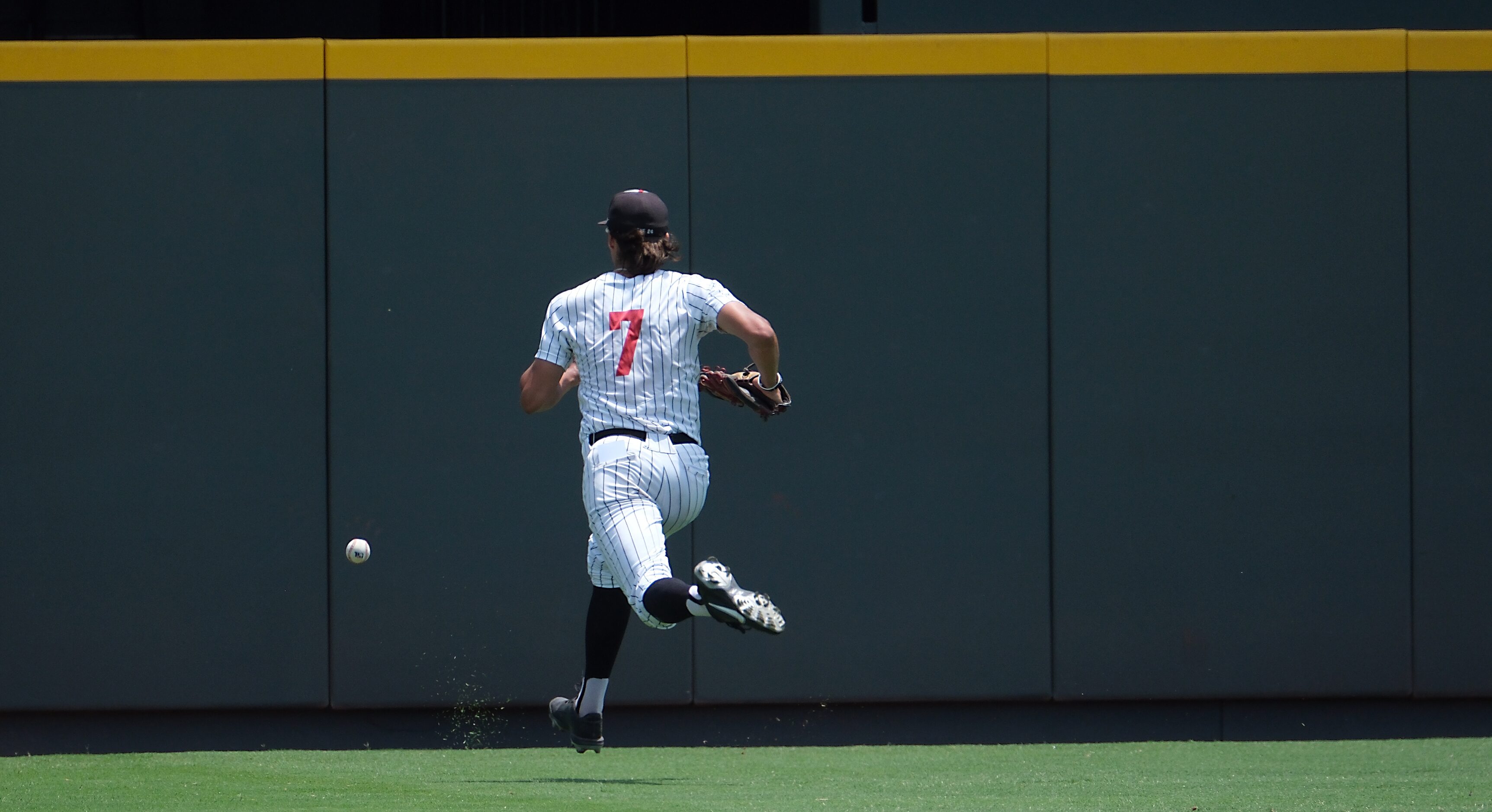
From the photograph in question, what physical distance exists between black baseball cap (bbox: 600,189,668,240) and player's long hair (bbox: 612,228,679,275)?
2 centimetres

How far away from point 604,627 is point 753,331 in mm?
1113

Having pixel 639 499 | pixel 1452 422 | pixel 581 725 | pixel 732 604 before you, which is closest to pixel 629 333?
pixel 639 499

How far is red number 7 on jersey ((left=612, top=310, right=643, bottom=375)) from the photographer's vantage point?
4.48 metres

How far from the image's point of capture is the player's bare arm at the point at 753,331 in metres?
4.39

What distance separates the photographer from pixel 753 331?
173 inches

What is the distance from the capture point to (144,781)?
580cm

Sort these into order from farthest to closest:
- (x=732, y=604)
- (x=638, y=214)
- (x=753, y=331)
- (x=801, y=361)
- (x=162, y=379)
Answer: (x=801, y=361)
(x=162, y=379)
(x=638, y=214)
(x=753, y=331)
(x=732, y=604)

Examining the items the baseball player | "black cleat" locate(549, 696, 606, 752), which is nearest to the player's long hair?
the baseball player

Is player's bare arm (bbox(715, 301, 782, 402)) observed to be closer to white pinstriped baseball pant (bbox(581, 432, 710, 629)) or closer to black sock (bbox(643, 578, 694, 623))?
white pinstriped baseball pant (bbox(581, 432, 710, 629))

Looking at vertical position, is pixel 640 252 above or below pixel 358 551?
above

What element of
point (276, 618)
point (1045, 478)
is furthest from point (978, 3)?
point (276, 618)

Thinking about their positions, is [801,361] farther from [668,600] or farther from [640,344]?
[668,600]

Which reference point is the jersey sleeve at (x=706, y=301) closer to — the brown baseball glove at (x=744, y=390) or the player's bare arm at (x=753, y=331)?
the player's bare arm at (x=753, y=331)

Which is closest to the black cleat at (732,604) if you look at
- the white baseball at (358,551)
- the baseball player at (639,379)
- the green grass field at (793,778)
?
the baseball player at (639,379)
